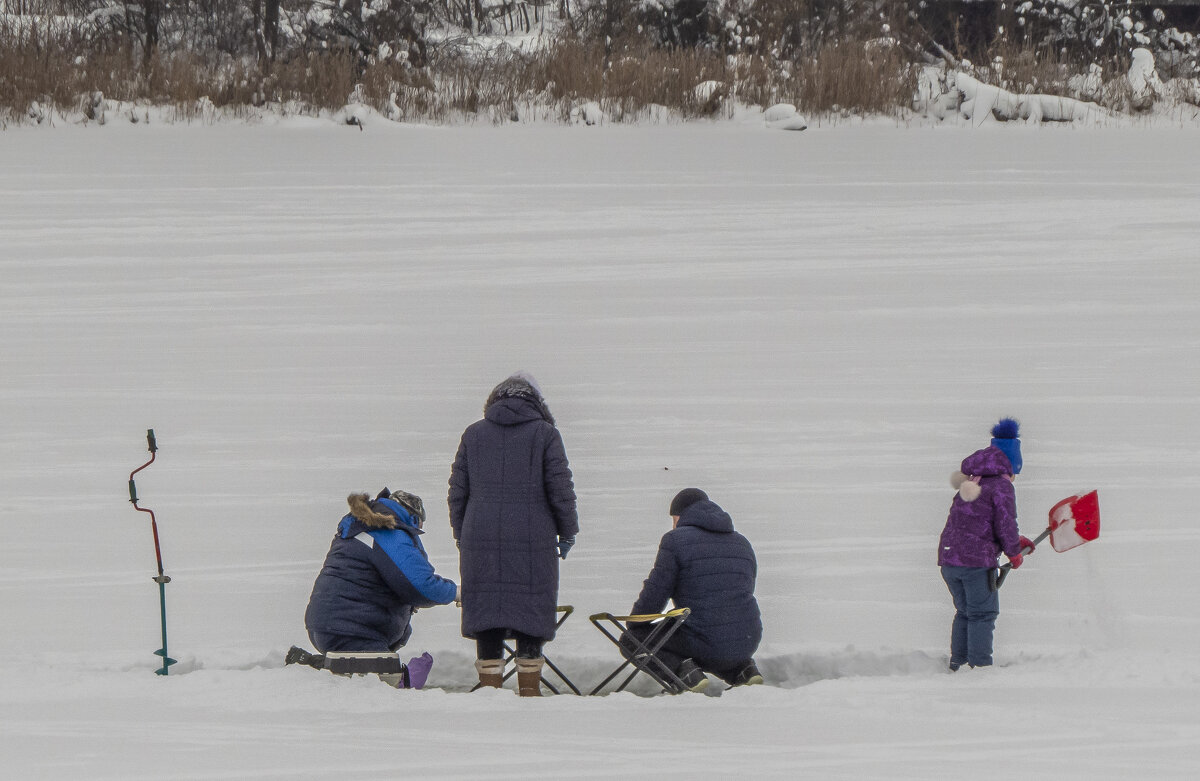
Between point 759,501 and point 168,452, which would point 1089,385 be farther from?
point 168,452

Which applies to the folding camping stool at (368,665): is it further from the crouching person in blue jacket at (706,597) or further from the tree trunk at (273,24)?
the tree trunk at (273,24)

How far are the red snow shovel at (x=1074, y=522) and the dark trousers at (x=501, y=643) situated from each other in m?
1.49

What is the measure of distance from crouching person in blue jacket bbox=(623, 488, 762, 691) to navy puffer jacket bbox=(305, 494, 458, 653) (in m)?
0.66

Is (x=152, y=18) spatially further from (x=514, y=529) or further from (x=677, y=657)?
(x=677, y=657)

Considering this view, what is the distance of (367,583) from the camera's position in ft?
13.4

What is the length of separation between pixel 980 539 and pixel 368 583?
1855 mm

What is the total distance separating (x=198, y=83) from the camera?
14242mm

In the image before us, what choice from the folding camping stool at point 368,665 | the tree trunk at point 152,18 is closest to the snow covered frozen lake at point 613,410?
the folding camping stool at point 368,665

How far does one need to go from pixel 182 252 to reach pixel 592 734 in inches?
277

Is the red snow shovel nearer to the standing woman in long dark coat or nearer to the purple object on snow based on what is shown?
the standing woman in long dark coat

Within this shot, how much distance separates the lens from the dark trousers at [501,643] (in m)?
4.13

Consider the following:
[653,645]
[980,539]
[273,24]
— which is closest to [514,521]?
[653,645]

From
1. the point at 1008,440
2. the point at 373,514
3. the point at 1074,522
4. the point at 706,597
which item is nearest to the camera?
the point at 373,514

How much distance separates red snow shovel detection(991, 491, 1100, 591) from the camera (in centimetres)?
457
